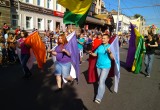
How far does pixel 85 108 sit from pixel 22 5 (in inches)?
797

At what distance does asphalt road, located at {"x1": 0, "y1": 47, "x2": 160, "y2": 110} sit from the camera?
206 inches

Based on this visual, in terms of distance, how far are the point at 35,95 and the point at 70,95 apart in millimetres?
951

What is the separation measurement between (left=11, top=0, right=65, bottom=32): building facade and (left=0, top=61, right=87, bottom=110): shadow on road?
15.9 metres

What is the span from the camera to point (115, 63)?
5980 mm

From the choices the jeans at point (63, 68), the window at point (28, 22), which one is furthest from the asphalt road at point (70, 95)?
the window at point (28, 22)

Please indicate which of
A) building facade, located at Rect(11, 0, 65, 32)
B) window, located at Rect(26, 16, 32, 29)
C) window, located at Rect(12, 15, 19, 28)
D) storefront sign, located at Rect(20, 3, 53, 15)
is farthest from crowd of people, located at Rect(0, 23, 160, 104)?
window, located at Rect(26, 16, 32, 29)

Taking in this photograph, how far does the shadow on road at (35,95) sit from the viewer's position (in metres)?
5.16

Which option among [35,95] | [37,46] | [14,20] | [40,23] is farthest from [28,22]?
[35,95]

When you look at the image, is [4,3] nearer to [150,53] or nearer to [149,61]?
[150,53]

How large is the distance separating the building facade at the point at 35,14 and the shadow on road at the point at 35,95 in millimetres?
15923

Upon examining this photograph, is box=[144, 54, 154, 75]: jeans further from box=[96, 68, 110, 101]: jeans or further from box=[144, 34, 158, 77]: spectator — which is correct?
box=[96, 68, 110, 101]: jeans

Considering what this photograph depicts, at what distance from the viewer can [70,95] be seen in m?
6.10

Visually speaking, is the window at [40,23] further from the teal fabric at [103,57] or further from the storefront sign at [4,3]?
the teal fabric at [103,57]

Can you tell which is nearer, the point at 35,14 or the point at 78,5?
the point at 78,5
